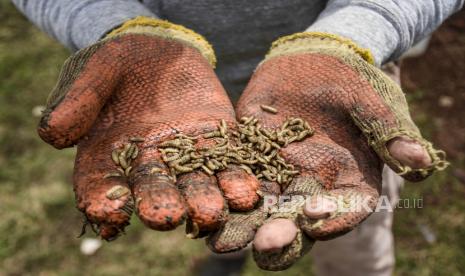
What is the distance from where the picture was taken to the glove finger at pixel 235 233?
1.52m

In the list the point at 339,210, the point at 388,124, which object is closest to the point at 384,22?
the point at 388,124

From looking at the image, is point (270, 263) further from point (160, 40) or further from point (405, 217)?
point (405, 217)

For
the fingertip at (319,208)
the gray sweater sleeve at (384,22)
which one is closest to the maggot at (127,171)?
the fingertip at (319,208)

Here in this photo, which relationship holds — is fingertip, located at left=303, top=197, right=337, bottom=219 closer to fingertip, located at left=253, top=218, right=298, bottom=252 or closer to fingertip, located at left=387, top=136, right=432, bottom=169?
fingertip, located at left=253, top=218, right=298, bottom=252

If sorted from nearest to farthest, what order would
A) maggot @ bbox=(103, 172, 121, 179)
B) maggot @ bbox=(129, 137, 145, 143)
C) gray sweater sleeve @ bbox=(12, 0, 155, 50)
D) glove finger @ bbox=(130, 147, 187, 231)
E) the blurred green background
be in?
glove finger @ bbox=(130, 147, 187, 231) → maggot @ bbox=(103, 172, 121, 179) → maggot @ bbox=(129, 137, 145, 143) → gray sweater sleeve @ bbox=(12, 0, 155, 50) → the blurred green background

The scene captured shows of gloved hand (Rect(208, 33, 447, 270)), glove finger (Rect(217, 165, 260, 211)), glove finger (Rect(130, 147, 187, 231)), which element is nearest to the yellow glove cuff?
gloved hand (Rect(208, 33, 447, 270))

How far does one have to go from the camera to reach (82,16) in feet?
6.73

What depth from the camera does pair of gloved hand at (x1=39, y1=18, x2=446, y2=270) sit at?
1.50 m

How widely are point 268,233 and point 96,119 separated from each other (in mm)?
673

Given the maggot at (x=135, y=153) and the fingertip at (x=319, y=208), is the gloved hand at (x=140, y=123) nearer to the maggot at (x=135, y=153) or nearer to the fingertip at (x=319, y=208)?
the maggot at (x=135, y=153)

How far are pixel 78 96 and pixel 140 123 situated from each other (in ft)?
0.79

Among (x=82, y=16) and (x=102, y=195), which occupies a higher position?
(x=82, y=16)

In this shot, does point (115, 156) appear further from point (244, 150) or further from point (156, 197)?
point (244, 150)

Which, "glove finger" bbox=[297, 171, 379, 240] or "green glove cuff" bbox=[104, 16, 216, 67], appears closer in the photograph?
"glove finger" bbox=[297, 171, 379, 240]
